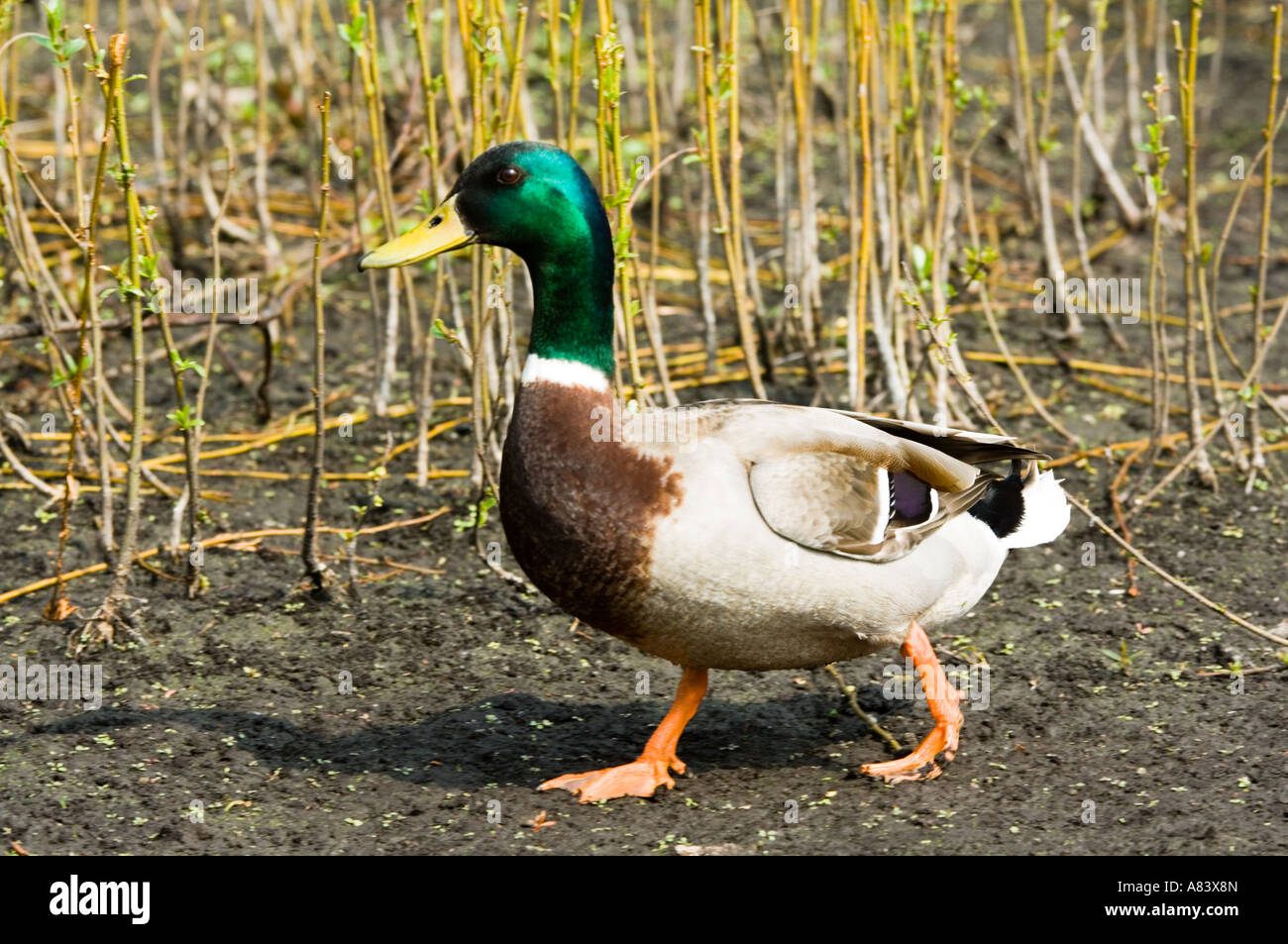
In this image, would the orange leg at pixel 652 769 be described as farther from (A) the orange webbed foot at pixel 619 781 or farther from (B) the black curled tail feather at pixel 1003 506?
(B) the black curled tail feather at pixel 1003 506

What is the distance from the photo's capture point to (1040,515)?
4258 millimetres

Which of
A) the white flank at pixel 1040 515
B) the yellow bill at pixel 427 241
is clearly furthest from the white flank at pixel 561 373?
the white flank at pixel 1040 515

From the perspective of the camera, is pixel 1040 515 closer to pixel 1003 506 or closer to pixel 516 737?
pixel 1003 506

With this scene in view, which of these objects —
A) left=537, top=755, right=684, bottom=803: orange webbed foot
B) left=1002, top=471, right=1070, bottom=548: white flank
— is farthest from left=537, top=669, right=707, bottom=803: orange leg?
left=1002, top=471, right=1070, bottom=548: white flank

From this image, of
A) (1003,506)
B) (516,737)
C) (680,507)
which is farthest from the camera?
(1003,506)

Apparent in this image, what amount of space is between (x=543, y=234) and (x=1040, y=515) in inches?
61.0

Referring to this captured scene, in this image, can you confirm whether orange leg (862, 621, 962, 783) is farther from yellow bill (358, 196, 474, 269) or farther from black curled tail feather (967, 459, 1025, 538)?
yellow bill (358, 196, 474, 269)

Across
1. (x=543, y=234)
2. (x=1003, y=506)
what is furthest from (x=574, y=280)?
(x=1003, y=506)

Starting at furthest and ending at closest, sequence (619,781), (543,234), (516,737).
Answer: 1. (516,737)
2. (619,781)
3. (543,234)

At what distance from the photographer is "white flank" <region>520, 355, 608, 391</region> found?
3.69m

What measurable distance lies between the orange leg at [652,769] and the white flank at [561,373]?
0.81 m

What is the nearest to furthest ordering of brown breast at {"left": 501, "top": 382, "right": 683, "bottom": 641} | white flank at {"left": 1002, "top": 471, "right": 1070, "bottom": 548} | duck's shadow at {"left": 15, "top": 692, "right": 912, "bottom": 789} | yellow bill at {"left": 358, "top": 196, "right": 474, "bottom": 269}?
Answer: brown breast at {"left": 501, "top": 382, "right": 683, "bottom": 641}, yellow bill at {"left": 358, "top": 196, "right": 474, "bottom": 269}, duck's shadow at {"left": 15, "top": 692, "right": 912, "bottom": 789}, white flank at {"left": 1002, "top": 471, "right": 1070, "bottom": 548}

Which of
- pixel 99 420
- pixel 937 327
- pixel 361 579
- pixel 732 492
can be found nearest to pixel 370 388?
pixel 361 579

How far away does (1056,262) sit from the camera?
6383mm
